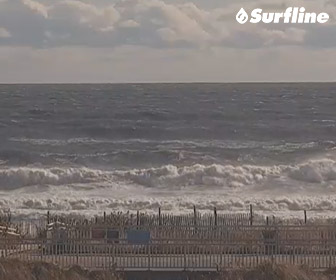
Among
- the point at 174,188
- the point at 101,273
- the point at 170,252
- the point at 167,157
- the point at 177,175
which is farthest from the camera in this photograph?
the point at 167,157

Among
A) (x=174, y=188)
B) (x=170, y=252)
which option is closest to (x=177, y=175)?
(x=174, y=188)

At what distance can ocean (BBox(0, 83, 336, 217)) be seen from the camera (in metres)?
45.7

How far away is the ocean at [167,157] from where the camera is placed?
45.7 m

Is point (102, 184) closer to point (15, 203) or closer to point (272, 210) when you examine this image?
point (15, 203)

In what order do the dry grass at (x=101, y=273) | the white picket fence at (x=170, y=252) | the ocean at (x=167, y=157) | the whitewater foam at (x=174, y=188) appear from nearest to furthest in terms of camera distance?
1. the dry grass at (x=101, y=273)
2. the white picket fence at (x=170, y=252)
3. the whitewater foam at (x=174, y=188)
4. the ocean at (x=167, y=157)

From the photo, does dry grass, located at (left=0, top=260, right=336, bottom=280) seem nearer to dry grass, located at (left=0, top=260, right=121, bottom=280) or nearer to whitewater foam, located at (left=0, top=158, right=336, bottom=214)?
dry grass, located at (left=0, top=260, right=121, bottom=280)

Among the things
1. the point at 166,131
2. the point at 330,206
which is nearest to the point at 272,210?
the point at 330,206

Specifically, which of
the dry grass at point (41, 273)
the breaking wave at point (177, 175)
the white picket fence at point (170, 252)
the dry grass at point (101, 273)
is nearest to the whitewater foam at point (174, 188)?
the breaking wave at point (177, 175)

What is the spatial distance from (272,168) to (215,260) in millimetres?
33944

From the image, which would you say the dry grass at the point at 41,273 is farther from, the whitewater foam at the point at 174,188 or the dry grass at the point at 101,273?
the whitewater foam at the point at 174,188

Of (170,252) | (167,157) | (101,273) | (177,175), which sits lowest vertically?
(101,273)

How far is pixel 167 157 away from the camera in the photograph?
203 ft

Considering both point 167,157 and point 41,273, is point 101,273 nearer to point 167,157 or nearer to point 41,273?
point 41,273

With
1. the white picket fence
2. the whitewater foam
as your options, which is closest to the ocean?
the whitewater foam
